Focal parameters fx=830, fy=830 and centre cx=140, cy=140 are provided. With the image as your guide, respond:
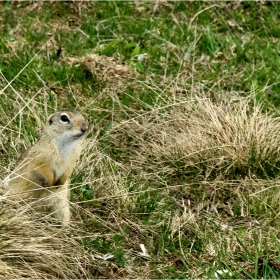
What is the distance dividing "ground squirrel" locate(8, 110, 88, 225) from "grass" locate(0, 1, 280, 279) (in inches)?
4.9

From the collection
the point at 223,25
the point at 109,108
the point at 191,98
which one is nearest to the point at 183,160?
the point at 191,98

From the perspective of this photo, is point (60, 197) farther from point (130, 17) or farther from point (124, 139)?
point (130, 17)

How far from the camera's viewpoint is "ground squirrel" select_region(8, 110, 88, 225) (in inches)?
214

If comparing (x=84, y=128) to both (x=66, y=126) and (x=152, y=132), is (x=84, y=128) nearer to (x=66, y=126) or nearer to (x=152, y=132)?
(x=66, y=126)

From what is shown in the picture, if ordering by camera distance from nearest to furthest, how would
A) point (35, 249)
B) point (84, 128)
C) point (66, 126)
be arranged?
Answer: point (35, 249) < point (84, 128) < point (66, 126)

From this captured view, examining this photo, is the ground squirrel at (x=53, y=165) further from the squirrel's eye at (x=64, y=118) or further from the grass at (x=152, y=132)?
the grass at (x=152, y=132)

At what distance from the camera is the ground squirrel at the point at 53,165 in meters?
5.43

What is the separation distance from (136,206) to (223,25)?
3.46 m

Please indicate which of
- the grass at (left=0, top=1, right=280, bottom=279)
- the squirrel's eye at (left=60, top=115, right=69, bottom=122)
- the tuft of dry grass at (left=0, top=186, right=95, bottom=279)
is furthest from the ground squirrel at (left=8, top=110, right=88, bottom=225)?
the tuft of dry grass at (left=0, top=186, right=95, bottom=279)

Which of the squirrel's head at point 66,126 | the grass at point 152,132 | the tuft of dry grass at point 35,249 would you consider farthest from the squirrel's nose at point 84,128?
the tuft of dry grass at point 35,249

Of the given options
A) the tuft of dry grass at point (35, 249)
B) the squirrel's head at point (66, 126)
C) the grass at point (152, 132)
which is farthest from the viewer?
the squirrel's head at point (66, 126)

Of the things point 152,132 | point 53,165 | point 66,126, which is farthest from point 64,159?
point 152,132

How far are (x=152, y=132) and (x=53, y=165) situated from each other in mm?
1471

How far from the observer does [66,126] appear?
5.45 metres
